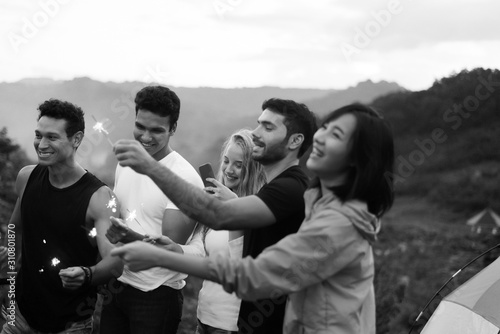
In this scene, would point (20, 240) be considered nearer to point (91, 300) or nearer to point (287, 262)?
point (91, 300)

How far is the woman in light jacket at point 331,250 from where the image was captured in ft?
7.61

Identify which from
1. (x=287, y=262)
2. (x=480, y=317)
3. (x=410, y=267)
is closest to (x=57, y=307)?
(x=287, y=262)

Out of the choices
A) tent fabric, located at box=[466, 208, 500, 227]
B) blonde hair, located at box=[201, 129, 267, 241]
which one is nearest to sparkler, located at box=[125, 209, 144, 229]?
blonde hair, located at box=[201, 129, 267, 241]

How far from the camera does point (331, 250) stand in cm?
236

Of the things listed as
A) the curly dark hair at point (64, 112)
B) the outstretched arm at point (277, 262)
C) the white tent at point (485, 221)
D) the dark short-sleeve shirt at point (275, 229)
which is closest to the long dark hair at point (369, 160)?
the outstretched arm at point (277, 262)

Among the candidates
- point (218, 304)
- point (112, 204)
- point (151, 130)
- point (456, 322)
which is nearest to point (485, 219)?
point (456, 322)

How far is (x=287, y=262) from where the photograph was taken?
7.64 feet

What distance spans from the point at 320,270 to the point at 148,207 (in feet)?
4.91

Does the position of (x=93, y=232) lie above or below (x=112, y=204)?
below

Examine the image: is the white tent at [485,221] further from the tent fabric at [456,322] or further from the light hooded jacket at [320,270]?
the light hooded jacket at [320,270]

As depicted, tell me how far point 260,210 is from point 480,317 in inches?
116

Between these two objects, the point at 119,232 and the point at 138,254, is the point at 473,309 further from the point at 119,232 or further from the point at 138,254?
the point at 138,254

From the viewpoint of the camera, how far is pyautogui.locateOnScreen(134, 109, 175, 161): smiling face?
12.1 ft

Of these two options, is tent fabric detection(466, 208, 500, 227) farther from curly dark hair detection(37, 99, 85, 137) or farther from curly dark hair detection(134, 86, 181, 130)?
curly dark hair detection(37, 99, 85, 137)
